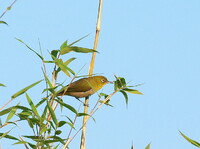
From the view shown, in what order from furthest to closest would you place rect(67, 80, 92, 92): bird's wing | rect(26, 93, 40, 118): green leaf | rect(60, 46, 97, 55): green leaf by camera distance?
rect(67, 80, 92, 92): bird's wing < rect(60, 46, 97, 55): green leaf < rect(26, 93, 40, 118): green leaf

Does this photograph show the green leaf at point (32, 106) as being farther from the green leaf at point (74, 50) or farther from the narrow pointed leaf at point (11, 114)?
the green leaf at point (74, 50)

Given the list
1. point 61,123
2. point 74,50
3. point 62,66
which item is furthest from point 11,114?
point 74,50

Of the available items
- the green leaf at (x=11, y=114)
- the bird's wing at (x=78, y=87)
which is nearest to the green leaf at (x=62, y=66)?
the green leaf at (x=11, y=114)

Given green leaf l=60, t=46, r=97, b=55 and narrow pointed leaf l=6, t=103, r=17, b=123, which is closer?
narrow pointed leaf l=6, t=103, r=17, b=123

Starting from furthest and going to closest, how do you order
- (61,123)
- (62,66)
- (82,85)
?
1. (82,85)
2. (62,66)
3. (61,123)

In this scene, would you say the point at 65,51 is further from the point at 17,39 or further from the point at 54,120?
the point at 54,120

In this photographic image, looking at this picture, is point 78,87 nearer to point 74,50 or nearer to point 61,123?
point 74,50

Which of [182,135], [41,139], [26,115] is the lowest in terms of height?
[182,135]

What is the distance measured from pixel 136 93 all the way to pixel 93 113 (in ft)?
2.31

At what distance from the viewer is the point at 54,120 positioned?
13.7ft

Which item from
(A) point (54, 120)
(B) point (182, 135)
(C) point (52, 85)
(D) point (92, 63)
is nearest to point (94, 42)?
(D) point (92, 63)

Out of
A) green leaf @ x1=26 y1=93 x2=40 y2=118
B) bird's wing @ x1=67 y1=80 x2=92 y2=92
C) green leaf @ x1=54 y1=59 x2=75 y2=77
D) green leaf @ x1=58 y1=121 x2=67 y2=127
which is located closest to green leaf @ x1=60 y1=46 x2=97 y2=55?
green leaf @ x1=54 y1=59 x2=75 y2=77

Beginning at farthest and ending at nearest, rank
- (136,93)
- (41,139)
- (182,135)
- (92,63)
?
(136,93) → (92,63) → (41,139) → (182,135)

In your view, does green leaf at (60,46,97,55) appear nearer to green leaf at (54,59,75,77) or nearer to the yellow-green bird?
green leaf at (54,59,75,77)
